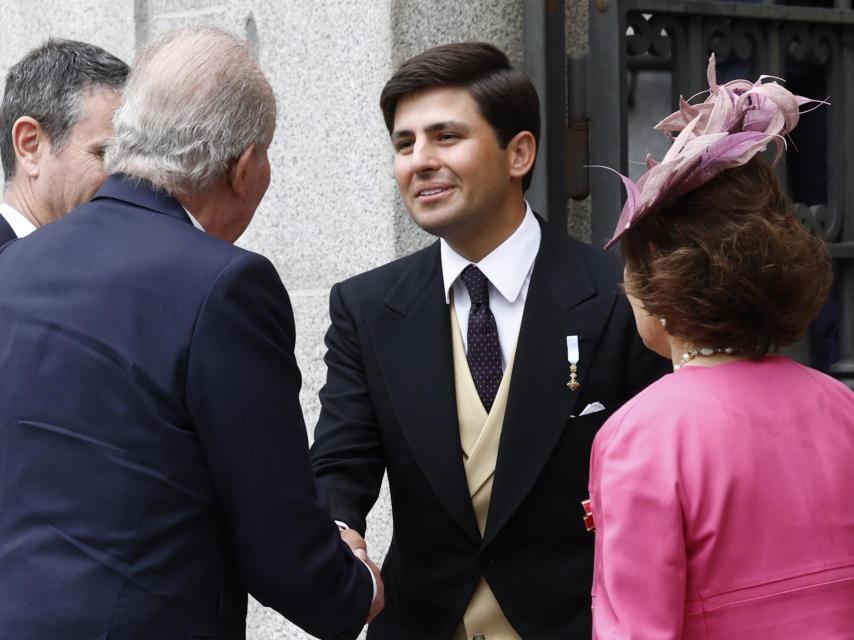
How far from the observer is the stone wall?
396cm

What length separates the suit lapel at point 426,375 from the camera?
292 centimetres

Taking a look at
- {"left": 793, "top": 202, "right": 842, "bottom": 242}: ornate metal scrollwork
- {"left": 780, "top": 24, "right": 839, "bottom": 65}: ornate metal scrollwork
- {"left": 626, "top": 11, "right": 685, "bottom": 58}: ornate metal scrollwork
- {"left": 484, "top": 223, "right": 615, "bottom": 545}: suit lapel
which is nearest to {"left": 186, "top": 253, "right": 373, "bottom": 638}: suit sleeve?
{"left": 484, "top": 223, "right": 615, "bottom": 545}: suit lapel

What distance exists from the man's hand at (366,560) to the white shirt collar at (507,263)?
600mm

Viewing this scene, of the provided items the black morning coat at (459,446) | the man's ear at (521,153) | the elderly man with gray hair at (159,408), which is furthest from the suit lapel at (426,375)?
the elderly man with gray hair at (159,408)

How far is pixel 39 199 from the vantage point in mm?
3307

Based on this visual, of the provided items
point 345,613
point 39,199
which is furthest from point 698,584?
point 39,199

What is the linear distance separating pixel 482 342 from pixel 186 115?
99cm

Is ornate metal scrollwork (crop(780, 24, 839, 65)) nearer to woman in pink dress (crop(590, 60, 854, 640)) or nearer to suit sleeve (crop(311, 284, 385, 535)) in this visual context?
suit sleeve (crop(311, 284, 385, 535))

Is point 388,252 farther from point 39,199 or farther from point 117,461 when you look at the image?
point 117,461

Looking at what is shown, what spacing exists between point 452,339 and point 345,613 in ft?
2.77

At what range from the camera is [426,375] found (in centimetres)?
302

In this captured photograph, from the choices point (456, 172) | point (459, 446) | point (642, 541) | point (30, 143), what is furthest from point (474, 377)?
point (30, 143)

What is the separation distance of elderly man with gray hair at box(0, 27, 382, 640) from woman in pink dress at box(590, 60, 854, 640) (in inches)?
21.8

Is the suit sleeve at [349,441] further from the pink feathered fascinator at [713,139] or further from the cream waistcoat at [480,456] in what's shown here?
the pink feathered fascinator at [713,139]
